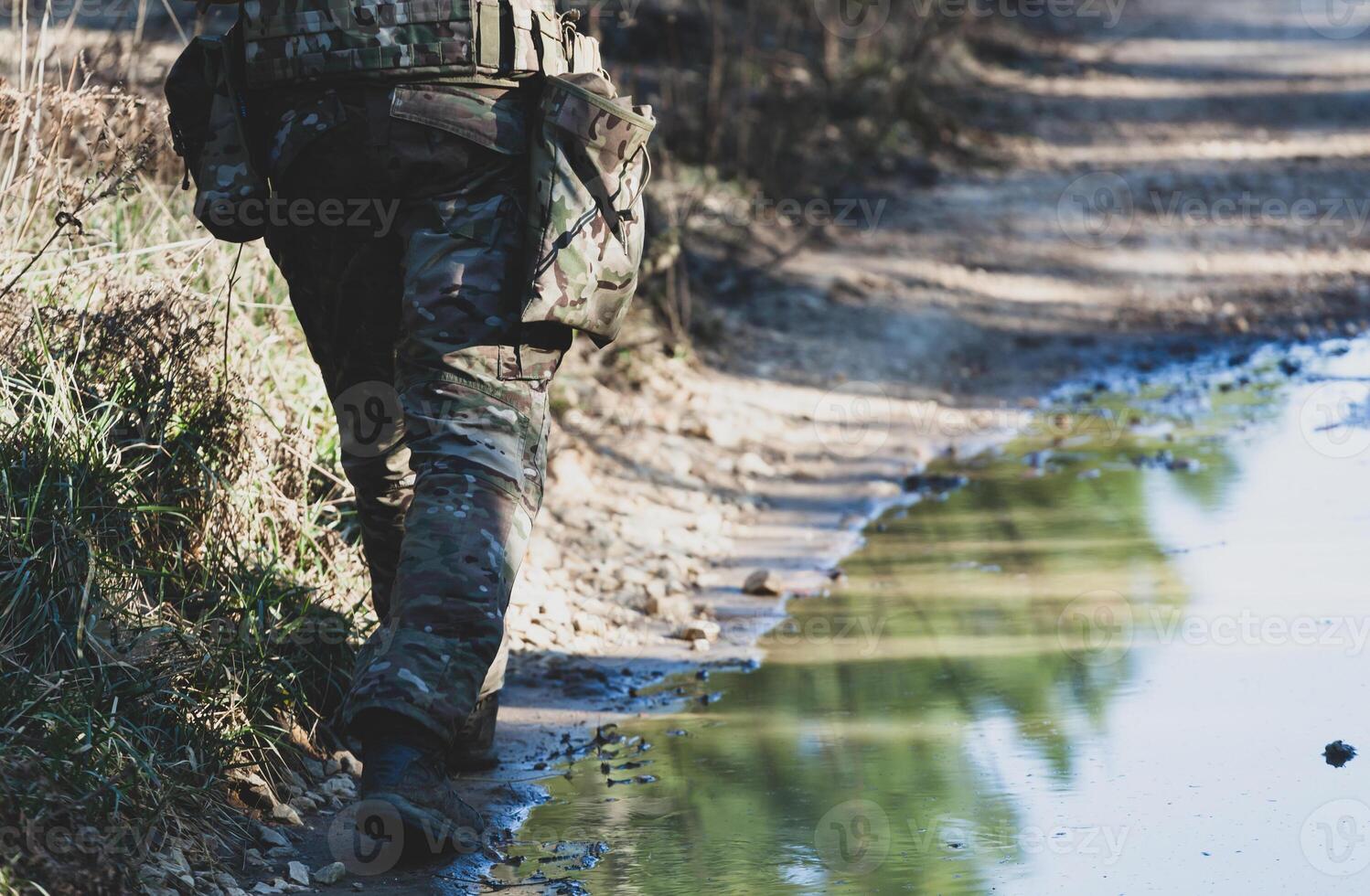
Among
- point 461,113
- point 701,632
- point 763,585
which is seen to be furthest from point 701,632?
point 461,113

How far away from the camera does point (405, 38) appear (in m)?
2.85

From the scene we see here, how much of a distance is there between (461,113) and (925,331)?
16.4 feet

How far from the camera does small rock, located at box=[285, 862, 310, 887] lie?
2785 mm

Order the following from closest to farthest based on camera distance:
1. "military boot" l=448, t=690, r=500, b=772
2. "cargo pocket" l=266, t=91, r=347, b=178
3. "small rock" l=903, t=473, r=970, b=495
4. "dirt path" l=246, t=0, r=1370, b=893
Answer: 1. "cargo pocket" l=266, t=91, r=347, b=178
2. "military boot" l=448, t=690, r=500, b=772
3. "dirt path" l=246, t=0, r=1370, b=893
4. "small rock" l=903, t=473, r=970, b=495

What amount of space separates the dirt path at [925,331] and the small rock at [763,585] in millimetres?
80

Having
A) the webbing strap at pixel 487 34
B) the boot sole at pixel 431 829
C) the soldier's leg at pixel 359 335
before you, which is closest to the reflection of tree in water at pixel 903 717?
the boot sole at pixel 431 829

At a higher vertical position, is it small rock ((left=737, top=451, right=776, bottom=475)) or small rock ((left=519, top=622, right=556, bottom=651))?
small rock ((left=737, top=451, right=776, bottom=475))

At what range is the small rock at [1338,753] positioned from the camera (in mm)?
3014

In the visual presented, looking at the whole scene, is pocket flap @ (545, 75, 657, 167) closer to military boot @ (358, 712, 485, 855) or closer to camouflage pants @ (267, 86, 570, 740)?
camouflage pants @ (267, 86, 570, 740)

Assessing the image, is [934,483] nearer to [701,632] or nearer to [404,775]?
[701,632]

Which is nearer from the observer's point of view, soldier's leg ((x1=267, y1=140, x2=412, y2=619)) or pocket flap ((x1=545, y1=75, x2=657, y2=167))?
pocket flap ((x1=545, y1=75, x2=657, y2=167))

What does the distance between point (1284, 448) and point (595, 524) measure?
97.5 inches

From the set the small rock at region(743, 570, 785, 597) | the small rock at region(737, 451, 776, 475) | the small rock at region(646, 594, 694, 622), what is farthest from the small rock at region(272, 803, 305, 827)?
the small rock at region(737, 451, 776, 475)

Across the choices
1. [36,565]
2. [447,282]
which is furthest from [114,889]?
[447,282]
